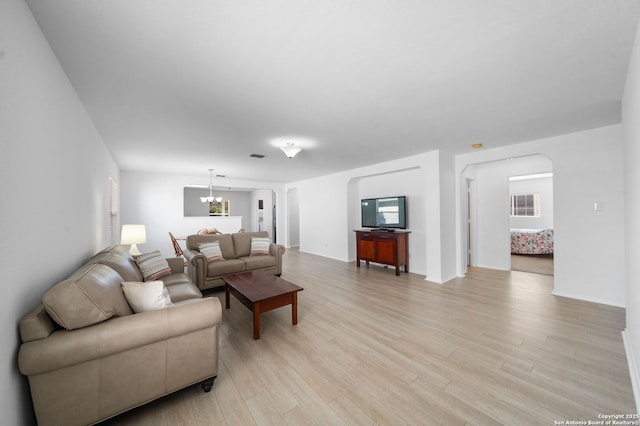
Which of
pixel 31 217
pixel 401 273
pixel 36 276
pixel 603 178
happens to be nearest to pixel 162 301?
pixel 36 276

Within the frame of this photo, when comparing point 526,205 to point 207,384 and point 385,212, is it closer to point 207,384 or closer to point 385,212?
point 385,212

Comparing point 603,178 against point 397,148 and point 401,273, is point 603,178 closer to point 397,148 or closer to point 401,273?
point 397,148

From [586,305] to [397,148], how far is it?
3.40 meters

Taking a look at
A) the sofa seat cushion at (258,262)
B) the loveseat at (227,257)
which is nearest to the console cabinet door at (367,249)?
the loveseat at (227,257)

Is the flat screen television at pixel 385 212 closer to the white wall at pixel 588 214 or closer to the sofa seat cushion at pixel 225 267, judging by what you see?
the white wall at pixel 588 214

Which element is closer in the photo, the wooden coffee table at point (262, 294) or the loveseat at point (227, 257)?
the wooden coffee table at point (262, 294)

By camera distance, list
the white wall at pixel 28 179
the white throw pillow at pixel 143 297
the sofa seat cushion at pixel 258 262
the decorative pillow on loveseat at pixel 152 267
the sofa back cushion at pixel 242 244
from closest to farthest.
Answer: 1. the white wall at pixel 28 179
2. the white throw pillow at pixel 143 297
3. the decorative pillow on loveseat at pixel 152 267
4. the sofa seat cushion at pixel 258 262
5. the sofa back cushion at pixel 242 244

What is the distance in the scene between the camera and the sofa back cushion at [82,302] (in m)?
1.35

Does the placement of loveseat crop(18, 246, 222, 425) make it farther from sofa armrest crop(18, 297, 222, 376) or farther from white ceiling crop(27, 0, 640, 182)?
white ceiling crop(27, 0, 640, 182)

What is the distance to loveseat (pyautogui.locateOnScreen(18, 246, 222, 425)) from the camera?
4.20 ft

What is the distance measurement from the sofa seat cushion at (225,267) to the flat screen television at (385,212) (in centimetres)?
313

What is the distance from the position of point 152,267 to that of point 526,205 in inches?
423

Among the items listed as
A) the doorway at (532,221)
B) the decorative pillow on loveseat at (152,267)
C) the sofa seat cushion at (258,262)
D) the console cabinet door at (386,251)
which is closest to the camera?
the decorative pillow on loveseat at (152,267)

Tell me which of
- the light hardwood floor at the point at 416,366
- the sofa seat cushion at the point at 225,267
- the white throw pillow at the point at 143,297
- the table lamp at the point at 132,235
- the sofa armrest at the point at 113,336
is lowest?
the light hardwood floor at the point at 416,366
